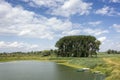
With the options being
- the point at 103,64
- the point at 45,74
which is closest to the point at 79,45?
the point at 103,64

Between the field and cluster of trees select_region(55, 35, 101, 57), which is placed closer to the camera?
the field

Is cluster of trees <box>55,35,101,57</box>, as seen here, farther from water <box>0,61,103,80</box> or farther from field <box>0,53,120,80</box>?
water <box>0,61,103,80</box>

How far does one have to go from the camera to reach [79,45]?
404 feet

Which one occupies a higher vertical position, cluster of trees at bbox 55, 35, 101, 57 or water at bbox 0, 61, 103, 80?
cluster of trees at bbox 55, 35, 101, 57

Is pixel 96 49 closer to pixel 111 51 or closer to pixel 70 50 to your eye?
pixel 70 50

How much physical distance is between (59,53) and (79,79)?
288 ft

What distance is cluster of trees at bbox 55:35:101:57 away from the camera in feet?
398

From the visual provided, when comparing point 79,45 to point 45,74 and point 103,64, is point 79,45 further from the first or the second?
point 45,74

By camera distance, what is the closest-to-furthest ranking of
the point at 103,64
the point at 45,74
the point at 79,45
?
1. the point at 45,74
2. the point at 103,64
3. the point at 79,45

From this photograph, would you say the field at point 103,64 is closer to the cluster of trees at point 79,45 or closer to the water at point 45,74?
the water at point 45,74

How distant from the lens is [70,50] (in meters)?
126

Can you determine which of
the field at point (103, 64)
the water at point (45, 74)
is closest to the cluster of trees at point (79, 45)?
the field at point (103, 64)

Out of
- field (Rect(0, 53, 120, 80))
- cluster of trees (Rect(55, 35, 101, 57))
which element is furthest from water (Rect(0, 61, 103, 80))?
cluster of trees (Rect(55, 35, 101, 57))

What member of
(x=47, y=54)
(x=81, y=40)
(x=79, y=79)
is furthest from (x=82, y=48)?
(x=79, y=79)
